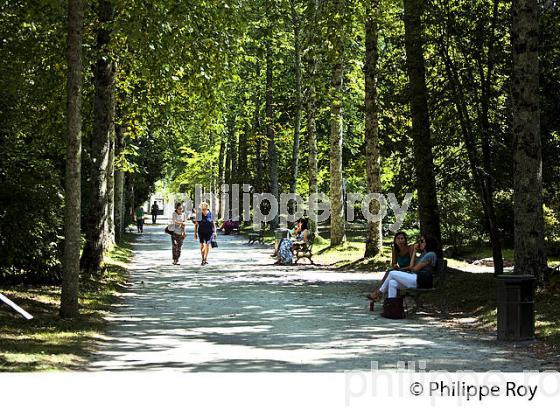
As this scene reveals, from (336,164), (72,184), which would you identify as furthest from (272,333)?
(336,164)

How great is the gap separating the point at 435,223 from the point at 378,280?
8.24 ft

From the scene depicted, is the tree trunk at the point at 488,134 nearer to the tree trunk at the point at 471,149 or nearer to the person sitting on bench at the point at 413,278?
the tree trunk at the point at 471,149

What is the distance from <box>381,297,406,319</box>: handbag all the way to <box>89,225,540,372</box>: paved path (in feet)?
0.65

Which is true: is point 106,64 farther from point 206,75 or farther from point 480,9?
point 480,9

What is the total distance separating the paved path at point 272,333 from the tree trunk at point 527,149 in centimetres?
224

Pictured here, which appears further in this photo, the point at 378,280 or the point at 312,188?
the point at 312,188

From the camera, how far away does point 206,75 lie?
654 inches

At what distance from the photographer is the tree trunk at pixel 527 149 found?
1473 cm

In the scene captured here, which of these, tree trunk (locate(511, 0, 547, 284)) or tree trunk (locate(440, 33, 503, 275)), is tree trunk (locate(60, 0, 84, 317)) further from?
tree trunk (locate(440, 33, 503, 275))

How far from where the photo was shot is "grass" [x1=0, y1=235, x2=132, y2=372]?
32.4 ft

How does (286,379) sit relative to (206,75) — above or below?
below

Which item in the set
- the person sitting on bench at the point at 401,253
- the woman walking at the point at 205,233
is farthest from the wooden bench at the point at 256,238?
the person sitting on bench at the point at 401,253

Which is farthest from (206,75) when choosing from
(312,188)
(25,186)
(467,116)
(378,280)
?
(312,188)

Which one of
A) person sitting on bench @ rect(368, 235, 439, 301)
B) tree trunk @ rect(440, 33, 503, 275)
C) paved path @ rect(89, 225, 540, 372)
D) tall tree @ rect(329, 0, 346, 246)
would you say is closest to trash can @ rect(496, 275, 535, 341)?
paved path @ rect(89, 225, 540, 372)
